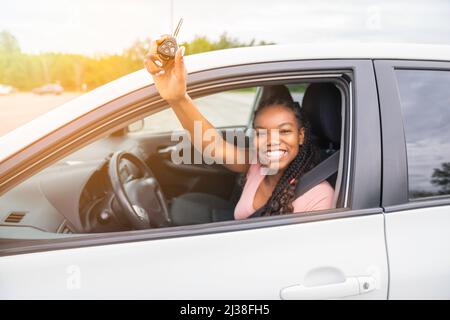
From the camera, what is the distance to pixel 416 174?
5.17ft

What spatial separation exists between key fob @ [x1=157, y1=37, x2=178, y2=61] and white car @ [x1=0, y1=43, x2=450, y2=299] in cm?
11

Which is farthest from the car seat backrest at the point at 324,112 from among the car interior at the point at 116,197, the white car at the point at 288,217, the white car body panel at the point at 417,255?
the white car body panel at the point at 417,255

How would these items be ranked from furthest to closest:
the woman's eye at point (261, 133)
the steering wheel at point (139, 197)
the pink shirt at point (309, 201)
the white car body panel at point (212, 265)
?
the woman's eye at point (261, 133)
the steering wheel at point (139, 197)
the pink shirt at point (309, 201)
the white car body panel at point (212, 265)

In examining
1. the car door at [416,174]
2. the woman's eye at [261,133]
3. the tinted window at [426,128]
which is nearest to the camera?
the car door at [416,174]

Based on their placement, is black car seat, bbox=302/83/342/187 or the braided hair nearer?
the braided hair

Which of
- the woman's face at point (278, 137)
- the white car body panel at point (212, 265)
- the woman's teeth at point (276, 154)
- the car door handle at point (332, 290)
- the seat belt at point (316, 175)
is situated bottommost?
the car door handle at point (332, 290)

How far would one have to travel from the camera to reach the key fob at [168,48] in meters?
1.39

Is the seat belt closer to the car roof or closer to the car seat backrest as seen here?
the car seat backrest

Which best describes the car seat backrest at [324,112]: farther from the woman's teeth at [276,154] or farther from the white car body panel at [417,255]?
the white car body panel at [417,255]

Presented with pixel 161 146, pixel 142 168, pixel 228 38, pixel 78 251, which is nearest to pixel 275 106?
pixel 142 168

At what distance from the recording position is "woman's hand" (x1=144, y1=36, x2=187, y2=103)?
1.41 metres

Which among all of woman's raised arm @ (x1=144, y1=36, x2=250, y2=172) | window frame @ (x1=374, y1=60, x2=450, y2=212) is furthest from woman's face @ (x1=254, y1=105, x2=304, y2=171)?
window frame @ (x1=374, y1=60, x2=450, y2=212)

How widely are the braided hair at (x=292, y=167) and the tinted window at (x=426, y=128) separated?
45 centimetres
